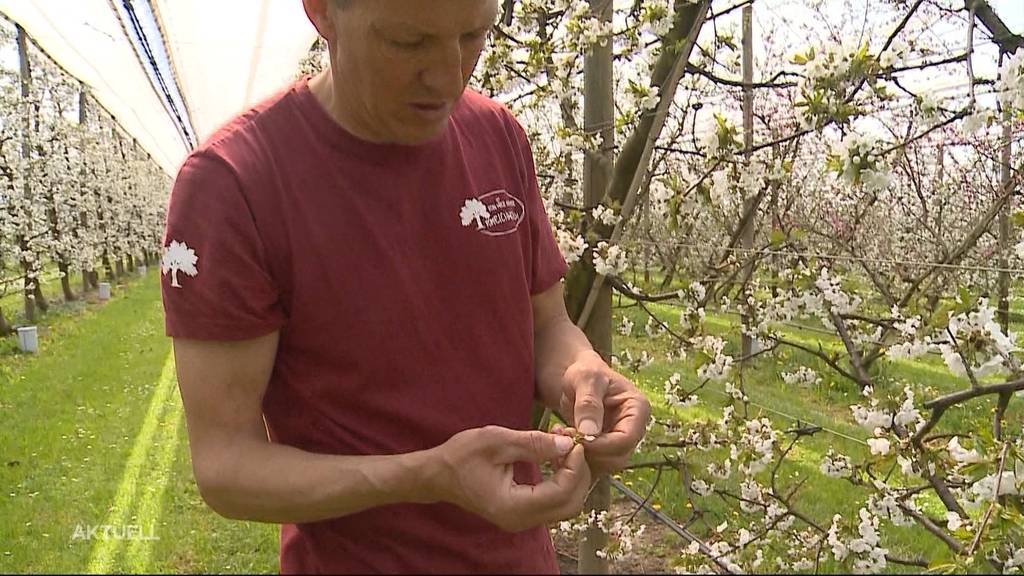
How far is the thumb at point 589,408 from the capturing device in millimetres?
919

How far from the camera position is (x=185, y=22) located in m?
3.38

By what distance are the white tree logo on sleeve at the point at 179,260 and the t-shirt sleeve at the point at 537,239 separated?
1.50 ft

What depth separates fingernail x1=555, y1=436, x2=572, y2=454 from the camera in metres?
0.82

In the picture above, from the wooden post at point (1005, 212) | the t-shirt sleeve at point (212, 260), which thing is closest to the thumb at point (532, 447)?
the t-shirt sleeve at point (212, 260)

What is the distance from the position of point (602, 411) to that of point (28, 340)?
6.90 metres

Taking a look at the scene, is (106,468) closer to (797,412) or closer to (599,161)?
(599,161)

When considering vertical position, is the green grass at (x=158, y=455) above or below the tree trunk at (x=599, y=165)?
below

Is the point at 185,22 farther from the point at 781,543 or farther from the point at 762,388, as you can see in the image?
the point at 762,388

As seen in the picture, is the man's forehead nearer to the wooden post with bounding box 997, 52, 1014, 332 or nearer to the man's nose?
the man's nose

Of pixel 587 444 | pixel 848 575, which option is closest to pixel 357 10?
pixel 587 444

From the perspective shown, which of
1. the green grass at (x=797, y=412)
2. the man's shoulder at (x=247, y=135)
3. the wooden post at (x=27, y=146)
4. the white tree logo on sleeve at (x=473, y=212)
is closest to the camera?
the man's shoulder at (x=247, y=135)

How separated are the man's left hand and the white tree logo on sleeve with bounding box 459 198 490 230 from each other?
0.72 ft

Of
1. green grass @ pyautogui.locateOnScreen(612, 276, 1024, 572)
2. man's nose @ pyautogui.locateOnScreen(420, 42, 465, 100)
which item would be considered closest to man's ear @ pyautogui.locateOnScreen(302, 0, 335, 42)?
man's nose @ pyautogui.locateOnScreen(420, 42, 465, 100)

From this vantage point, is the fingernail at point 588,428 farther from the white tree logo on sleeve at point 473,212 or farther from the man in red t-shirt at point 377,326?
the white tree logo on sleeve at point 473,212
